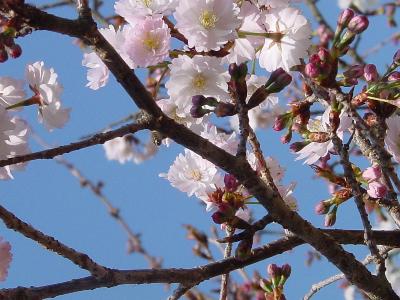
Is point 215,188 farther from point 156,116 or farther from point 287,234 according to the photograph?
point 156,116

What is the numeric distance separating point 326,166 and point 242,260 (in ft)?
1.70

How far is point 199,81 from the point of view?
5.26ft

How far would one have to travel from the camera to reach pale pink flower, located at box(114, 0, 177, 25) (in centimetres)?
158

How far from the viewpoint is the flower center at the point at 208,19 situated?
1.46m

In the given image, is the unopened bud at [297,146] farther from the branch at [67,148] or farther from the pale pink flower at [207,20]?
the branch at [67,148]

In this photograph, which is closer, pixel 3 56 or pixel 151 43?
pixel 151 43

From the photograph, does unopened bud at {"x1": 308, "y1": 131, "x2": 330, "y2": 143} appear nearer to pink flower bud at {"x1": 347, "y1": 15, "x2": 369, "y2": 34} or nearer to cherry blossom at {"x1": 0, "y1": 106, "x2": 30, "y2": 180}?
pink flower bud at {"x1": 347, "y1": 15, "x2": 369, "y2": 34}

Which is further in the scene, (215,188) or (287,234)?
(215,188)

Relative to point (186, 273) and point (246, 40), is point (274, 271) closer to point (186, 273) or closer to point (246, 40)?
point (186, 273)

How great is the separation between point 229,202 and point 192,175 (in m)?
0.24

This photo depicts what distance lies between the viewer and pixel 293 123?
1.79m

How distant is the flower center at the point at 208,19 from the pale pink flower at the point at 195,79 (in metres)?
0.10

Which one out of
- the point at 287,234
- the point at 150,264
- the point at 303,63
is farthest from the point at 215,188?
the point at 150,264

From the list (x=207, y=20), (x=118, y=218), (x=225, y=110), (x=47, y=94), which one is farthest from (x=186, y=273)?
(x=118, y=218)
